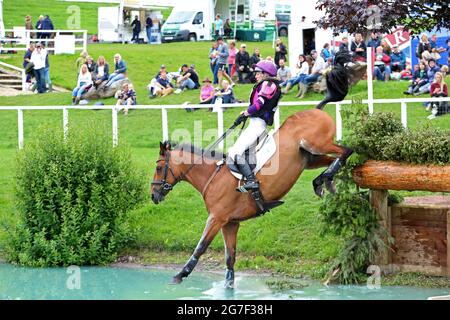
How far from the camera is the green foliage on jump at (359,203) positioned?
13.7 metres

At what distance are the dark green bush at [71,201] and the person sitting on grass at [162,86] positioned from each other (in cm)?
1166

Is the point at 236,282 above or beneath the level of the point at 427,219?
beneath

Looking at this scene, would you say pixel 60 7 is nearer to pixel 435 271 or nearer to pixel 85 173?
pixel 85 173

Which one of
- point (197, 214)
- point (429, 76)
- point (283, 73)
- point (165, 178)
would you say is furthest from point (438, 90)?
point (165, 178)

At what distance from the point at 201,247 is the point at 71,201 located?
3.69 metres

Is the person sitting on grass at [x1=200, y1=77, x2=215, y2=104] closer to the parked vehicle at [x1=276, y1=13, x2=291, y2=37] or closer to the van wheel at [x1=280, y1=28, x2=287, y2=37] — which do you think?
the parked vehicle at [x1=276, y1=13, x2=291, y2=37]

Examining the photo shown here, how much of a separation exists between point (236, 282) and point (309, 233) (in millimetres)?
1881

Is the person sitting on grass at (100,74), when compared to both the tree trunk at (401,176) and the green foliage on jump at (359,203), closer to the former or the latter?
the green foliage on jump at (359,203)

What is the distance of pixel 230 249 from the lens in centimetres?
1380

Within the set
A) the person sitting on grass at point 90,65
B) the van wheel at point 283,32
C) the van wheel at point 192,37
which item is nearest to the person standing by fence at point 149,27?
the van wheel at point 192,37

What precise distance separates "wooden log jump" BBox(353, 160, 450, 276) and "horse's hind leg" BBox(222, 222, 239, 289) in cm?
187

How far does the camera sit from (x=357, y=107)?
555 inches

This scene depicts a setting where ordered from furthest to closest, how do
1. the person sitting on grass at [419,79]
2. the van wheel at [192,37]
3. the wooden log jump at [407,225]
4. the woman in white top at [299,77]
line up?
the van wheel at [192,37], the woman in white top at [299,77], the person sitting on grass at [419,79], the wooden log jump at [407,225]
